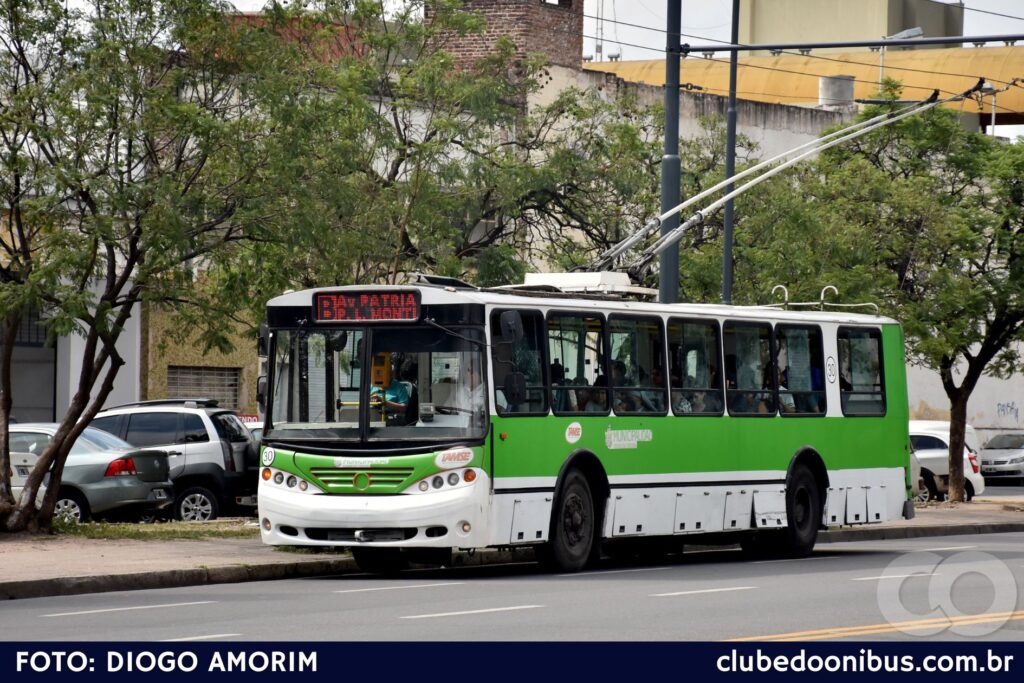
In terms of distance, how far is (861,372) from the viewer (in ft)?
80.2

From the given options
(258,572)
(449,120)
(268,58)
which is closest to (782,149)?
(449,120)

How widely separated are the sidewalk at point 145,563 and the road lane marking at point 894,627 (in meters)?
7.07

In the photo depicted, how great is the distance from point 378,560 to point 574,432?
245 cm

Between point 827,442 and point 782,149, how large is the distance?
3210 centimetres

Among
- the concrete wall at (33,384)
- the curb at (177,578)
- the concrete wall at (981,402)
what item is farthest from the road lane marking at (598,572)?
the concrete wall at (981,402)

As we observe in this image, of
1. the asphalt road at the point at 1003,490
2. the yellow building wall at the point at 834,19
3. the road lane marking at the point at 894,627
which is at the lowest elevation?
the asphalt road at the point at 1003,490

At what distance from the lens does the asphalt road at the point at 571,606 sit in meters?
12.9

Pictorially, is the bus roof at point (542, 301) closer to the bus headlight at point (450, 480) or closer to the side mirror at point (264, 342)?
the side mirror at point (264, 342)

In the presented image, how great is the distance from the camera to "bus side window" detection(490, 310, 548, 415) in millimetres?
18703

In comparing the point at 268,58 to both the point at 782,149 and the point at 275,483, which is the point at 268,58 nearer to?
the point at 275,483

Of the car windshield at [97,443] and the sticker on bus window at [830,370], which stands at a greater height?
the sticker on bus window at [830,370]

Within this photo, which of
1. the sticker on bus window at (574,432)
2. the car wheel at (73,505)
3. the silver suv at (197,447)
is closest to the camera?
the sticker on bus window at (574,432)

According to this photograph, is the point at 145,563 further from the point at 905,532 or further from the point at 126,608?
the point at 905,532

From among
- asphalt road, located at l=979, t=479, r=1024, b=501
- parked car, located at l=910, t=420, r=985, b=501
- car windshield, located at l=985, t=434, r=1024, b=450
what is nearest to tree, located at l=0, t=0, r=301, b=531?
parked car, located at l=910, t=420, r=985, b=501
